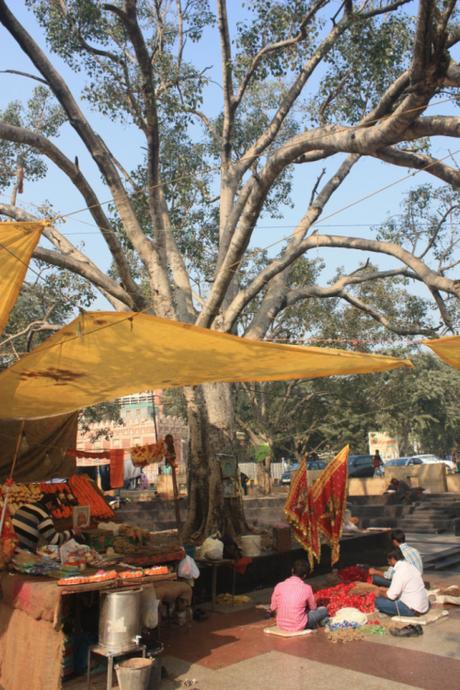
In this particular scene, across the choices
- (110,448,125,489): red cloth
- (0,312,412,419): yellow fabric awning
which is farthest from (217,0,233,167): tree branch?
(110,448,125,489): red cloth

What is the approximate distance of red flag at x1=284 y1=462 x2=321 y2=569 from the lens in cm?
826

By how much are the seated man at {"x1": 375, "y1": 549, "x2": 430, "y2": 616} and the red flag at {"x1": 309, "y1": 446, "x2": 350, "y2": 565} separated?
2005mm

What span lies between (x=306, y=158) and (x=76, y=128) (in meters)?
3.57

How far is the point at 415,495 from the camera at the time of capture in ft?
58.5

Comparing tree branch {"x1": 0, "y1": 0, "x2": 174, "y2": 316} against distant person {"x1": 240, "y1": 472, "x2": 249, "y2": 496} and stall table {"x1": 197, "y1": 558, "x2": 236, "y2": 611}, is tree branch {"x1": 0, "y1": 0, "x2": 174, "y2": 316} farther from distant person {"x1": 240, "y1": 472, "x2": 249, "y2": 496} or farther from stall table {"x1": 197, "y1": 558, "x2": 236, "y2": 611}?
distant person {"x1": 240, "y1": 472, "x2": 249, "y2": 496}

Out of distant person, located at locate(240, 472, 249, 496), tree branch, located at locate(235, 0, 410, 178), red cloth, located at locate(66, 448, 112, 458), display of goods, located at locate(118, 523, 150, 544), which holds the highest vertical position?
tree branch, located at locate(235, 0, 410, 178)

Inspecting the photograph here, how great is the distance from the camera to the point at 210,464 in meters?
9.75

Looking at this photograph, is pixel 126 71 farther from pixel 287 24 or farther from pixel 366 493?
pixel 366 493

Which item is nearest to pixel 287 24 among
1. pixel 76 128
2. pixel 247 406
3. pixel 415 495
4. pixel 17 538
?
pixel 76 128

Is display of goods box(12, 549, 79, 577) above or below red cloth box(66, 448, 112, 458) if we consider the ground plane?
below

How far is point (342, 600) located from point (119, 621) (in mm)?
3175

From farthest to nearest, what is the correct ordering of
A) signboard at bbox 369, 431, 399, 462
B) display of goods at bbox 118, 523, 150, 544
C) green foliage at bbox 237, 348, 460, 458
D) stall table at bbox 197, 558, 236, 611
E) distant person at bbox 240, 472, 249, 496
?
signboard at bbox 369, 431, 399, 462 < green foliage at bbox 237, 348, 460, 458 < distant person at bbox 240, 472, 249, 496 < display of goods at bbox 118, 523, 150, 544 < stall table at bbox 197, 558, 236, 611

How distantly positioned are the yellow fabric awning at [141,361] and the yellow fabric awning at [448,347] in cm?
34

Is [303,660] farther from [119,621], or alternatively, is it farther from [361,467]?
[361,467]
